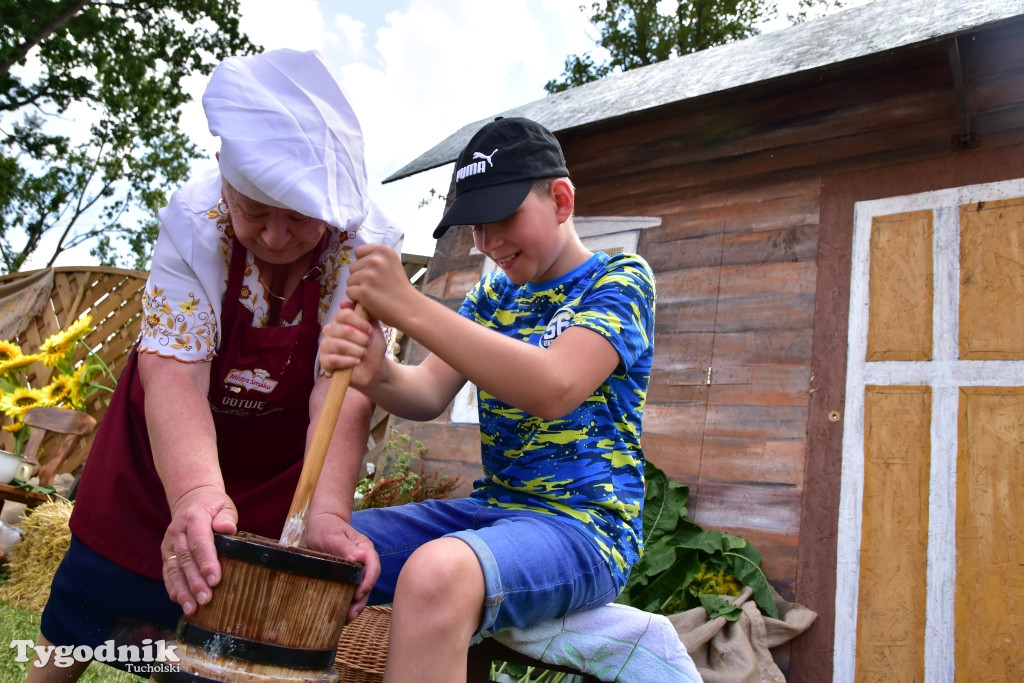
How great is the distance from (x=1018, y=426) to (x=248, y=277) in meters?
3.40

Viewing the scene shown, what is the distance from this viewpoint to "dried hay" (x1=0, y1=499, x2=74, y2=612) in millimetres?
4484

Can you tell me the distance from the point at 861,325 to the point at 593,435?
2.93 meters

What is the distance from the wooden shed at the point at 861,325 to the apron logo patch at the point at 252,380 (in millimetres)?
3076

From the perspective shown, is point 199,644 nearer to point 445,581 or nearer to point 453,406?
point 445,581

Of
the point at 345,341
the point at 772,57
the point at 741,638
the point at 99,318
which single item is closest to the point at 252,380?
the point at 345,341

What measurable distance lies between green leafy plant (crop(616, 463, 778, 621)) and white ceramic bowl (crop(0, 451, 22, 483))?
3.98 metres

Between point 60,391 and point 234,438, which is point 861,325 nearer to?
point 234,438

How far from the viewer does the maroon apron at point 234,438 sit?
178 cm

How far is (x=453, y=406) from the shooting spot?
5941 mm

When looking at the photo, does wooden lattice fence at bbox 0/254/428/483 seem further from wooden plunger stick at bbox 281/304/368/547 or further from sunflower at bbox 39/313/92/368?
wooden plunger stick at bbox 281/304/368/547

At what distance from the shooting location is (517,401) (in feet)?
4.80

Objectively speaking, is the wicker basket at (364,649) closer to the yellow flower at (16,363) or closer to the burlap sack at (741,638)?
the burlap sack at (741,638)

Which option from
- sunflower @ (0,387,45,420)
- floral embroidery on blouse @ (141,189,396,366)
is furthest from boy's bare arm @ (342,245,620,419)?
sunflower @ (0,387,45,420)

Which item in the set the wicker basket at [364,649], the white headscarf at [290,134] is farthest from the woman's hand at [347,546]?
the white headscarf at [290,134]
